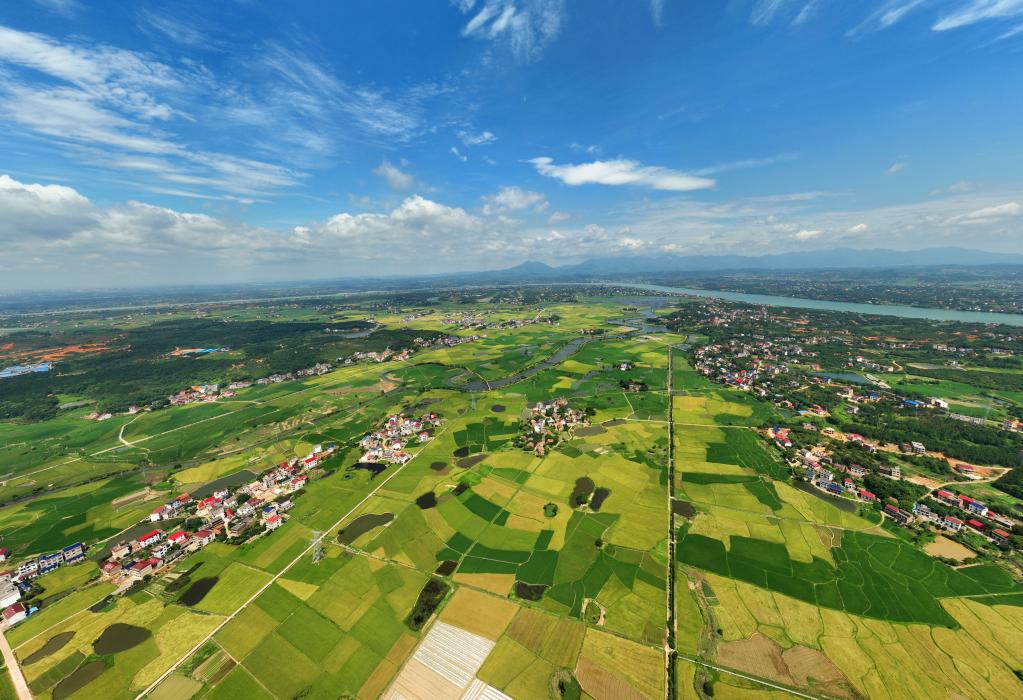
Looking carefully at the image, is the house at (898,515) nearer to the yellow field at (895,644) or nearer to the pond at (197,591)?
the yellow field at (895,644)

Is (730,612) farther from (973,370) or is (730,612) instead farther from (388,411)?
(973,370)

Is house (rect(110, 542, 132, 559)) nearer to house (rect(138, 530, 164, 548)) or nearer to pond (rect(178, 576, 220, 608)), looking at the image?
house (rect(138, 530, 164, 548))

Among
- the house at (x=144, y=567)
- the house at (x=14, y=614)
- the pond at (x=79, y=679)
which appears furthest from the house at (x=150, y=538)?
the pond at (x=79, y=679)

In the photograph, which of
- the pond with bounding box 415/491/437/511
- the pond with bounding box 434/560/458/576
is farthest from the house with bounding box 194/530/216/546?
the pond with bounding box 434/560/458/576

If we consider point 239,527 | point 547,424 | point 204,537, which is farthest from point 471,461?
point 204,537

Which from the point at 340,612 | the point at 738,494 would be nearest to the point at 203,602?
the point at 340,612

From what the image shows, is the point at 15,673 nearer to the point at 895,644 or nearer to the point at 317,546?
the point at 317,546
